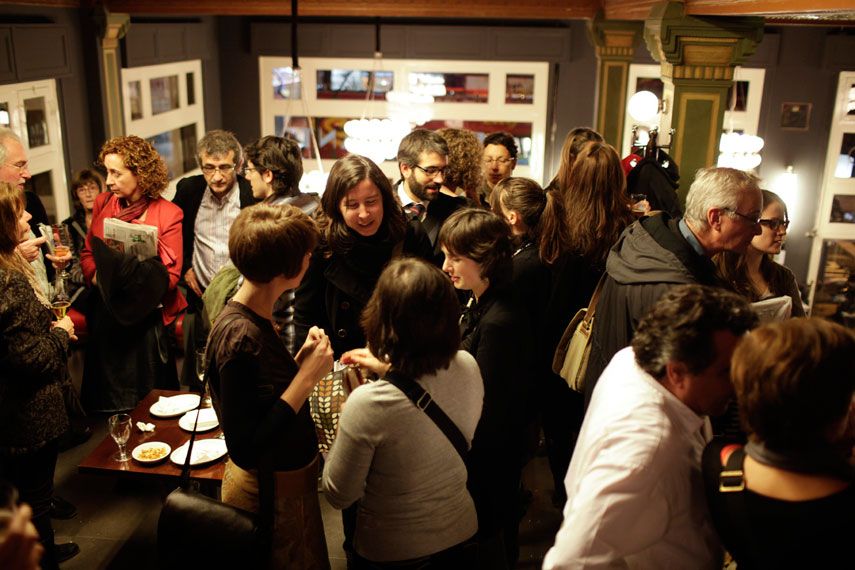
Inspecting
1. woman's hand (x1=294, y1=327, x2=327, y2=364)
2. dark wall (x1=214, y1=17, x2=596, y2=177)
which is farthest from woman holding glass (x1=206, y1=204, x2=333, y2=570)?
dark wall (x1=214, y1=17, x2=596, y2=177)

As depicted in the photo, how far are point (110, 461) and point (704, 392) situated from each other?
2.13 meters

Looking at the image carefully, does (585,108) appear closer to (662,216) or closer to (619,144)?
(619,144)

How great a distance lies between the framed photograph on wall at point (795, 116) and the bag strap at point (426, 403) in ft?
29.7

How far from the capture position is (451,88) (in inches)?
381

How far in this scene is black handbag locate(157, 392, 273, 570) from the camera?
6.36 feet

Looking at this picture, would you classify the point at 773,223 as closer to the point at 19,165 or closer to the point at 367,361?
the point at 367,361

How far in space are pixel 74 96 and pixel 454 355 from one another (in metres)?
6.11

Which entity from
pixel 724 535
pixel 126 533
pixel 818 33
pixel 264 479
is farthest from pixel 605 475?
pixel 818 33

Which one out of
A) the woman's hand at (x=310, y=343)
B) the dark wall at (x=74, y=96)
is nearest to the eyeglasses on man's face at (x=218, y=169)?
the woman's hand at (x=310, y=343)

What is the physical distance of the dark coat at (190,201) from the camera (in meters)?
4.03

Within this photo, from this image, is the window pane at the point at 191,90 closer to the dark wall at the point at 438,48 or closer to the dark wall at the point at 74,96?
the dark wall at the point at 438,48

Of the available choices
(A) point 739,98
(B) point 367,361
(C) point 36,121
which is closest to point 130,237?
(B) point 367,361

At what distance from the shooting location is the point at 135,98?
25.4 ft

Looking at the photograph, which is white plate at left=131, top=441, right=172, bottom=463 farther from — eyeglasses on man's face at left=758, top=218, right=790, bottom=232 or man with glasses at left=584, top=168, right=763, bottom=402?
eyeglasses on man's face at left=758, top=218, right=790, bottom=232
